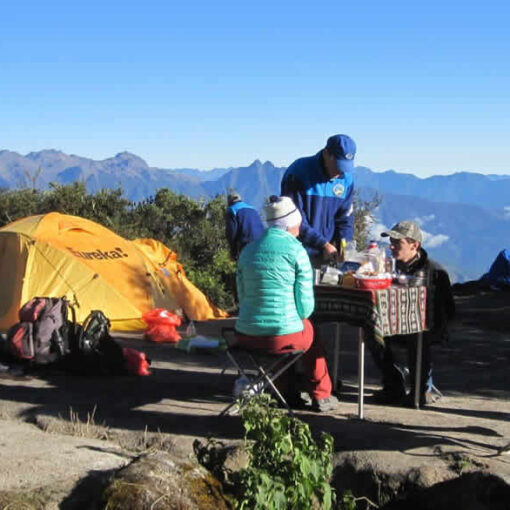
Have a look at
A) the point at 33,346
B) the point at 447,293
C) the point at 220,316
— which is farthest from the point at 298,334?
the point at 220,316

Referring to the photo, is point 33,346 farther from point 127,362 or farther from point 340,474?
point 340,474

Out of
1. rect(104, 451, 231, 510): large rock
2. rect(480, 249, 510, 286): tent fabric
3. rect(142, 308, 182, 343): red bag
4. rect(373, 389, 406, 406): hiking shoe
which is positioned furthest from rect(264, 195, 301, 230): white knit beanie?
rect(480, 249, 510, 286): tent fabric

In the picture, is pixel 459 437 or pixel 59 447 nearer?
pixel 59 447

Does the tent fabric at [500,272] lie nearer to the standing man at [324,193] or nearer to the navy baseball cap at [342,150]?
the standing man at [324,193]

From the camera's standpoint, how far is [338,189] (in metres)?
6.19

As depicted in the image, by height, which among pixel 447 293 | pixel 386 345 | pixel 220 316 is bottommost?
pixel 220 316

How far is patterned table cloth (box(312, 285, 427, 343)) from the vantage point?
5168mm

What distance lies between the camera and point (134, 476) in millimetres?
3965

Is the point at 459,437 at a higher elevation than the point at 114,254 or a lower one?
lower

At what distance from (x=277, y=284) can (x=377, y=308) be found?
2.25 feet

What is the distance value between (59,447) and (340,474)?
1639mm

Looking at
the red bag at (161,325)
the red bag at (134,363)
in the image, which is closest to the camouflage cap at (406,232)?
the red bag at (134,363)

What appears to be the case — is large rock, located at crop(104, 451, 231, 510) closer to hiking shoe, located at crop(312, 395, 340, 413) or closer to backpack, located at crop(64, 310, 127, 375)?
hiking shoe, located at crop(312, 395, 340, 413)

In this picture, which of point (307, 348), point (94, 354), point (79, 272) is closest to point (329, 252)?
point (307, 348)
